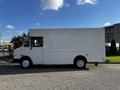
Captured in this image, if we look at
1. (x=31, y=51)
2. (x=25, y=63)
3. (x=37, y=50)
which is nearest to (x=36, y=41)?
(x=37, y=50)

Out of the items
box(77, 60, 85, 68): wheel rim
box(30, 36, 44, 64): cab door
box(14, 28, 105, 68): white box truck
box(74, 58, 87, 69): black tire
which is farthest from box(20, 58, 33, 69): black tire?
box(77, 60, 85, 68): wheel rim

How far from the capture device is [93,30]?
18859 millimetres

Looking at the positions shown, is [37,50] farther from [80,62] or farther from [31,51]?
[80,62]

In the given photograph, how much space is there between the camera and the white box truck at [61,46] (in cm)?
1884

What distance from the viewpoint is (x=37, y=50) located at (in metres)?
19.1

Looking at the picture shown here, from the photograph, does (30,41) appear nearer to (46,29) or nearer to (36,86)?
(46,29)

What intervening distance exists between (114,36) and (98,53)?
46.4 m

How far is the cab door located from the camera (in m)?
19.0

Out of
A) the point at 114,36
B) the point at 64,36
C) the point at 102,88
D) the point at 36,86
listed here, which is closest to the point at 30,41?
the point at 64,36

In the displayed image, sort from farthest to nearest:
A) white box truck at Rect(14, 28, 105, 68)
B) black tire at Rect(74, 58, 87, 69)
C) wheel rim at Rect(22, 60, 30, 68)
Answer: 1. wheel rim at Rect(22, 60, 30, 68)
2. black tire at Rect(74, 58, 87, 69)
3. white box truck at Rect(14, 28, 105, 68)

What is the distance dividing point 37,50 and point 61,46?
1.79 m

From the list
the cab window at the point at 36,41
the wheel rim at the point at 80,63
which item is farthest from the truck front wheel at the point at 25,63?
the wheel rim at the point at 80,63

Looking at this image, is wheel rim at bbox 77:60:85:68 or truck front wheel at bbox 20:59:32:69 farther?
truck front wheel at bbox 20:59:32:69

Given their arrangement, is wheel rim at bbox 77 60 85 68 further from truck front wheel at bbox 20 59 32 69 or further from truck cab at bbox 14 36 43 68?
truck front wheel at bbox 20 59 32 69
